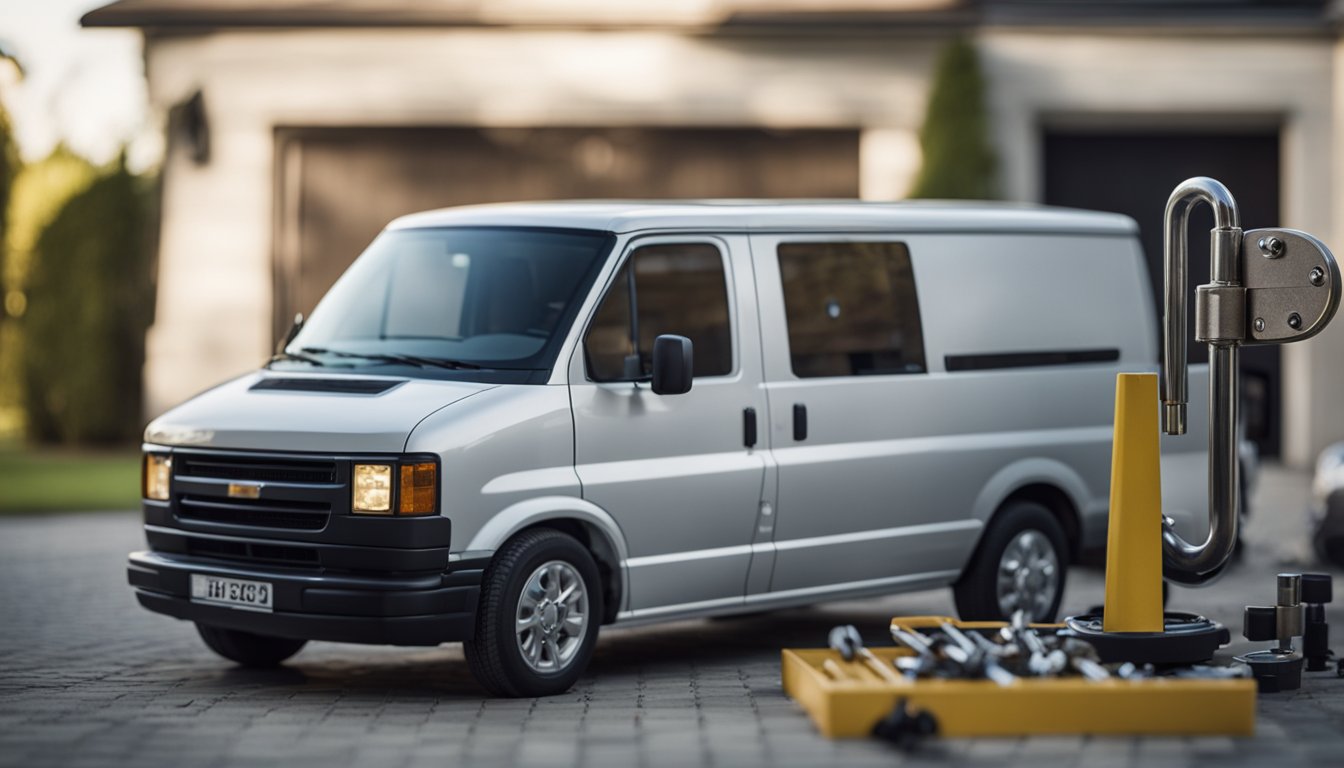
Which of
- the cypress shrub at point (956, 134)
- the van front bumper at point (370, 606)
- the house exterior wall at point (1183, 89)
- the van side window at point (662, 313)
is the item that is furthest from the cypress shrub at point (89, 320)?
the van front bumper at point (370, 606)

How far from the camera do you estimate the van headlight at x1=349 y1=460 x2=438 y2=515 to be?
25.3 ft

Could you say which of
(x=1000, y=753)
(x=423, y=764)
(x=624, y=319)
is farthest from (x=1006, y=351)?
(x=423, y=764)

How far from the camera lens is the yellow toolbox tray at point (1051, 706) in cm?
688

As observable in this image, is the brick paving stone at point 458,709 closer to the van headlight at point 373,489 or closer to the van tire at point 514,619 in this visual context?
the van tire at point 514,619

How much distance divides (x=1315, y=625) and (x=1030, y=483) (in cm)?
188

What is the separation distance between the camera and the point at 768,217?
30.4 feet

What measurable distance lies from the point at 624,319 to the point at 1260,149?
13446 millimetres

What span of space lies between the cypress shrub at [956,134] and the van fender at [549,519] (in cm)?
1169

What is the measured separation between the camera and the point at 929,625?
8.48m

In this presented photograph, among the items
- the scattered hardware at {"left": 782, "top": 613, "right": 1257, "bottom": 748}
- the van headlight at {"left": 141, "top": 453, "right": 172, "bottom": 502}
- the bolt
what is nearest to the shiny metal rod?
the bolt

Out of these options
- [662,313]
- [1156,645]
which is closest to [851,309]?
[662,313]

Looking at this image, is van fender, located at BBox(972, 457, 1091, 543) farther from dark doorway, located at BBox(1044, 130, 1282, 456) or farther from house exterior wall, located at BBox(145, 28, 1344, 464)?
dark doorway, located at BBox(1044, 130, 1282, 456)

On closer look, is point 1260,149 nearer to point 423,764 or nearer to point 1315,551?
point 1315,551

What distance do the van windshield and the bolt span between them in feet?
8.93
